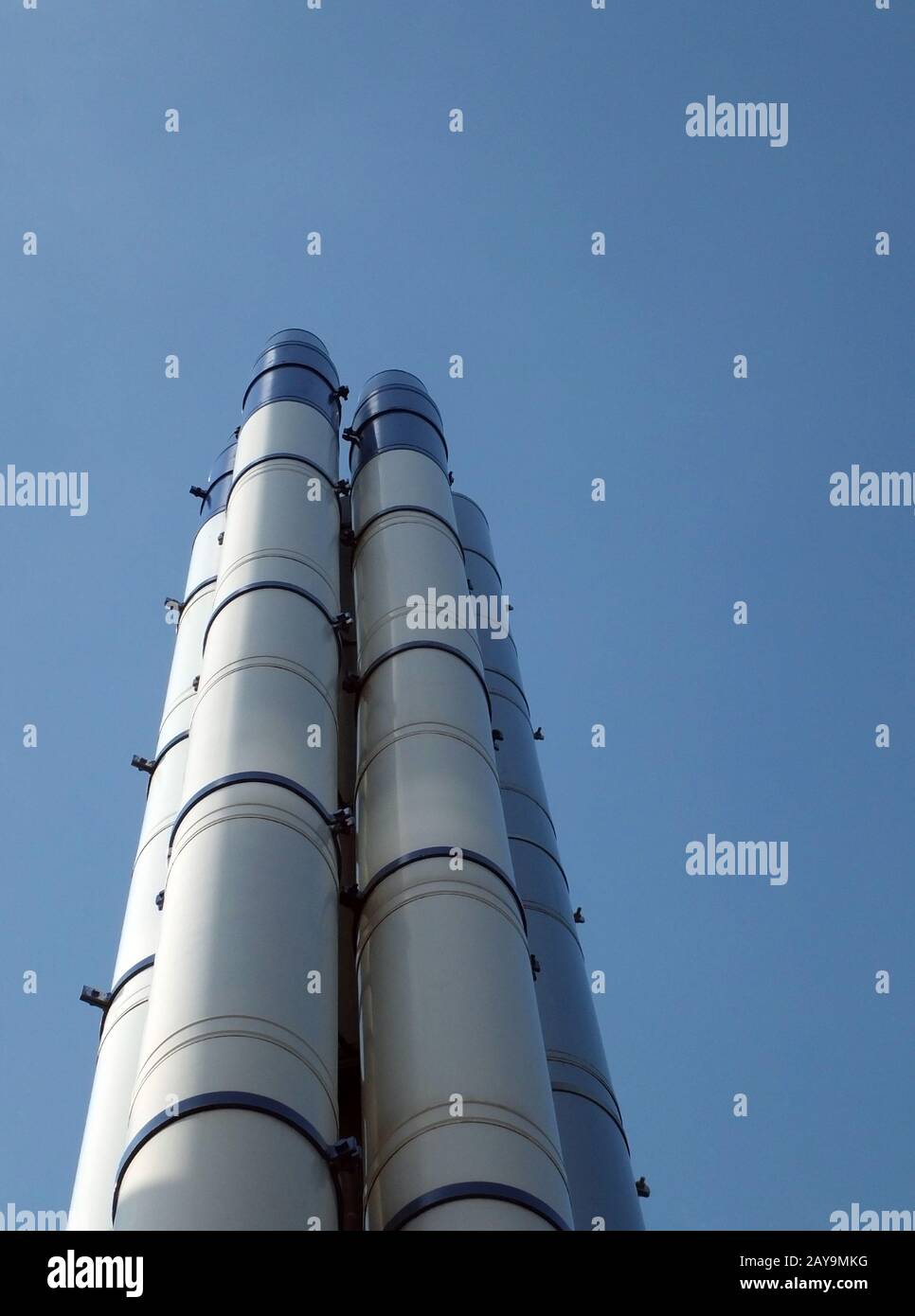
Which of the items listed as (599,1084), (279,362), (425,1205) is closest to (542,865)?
(599,1084)

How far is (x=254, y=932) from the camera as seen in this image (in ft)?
22.9

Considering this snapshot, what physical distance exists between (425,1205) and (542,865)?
18.2 ft

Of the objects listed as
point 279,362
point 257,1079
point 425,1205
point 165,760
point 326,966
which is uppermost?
point 279,362

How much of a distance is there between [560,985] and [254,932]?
4341mm

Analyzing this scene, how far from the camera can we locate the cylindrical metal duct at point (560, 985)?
910 centimetres

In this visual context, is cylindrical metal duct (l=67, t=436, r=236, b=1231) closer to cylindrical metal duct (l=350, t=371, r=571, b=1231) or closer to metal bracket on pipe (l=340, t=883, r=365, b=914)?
metal bracket on pipe (l=340, t=883, r=365, b=914)

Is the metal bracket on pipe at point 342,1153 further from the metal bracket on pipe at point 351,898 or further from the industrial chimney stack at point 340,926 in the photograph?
the metal bracket on pipe at point 351,898

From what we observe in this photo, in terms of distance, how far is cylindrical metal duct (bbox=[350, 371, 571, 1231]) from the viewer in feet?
21.6

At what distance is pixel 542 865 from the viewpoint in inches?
467

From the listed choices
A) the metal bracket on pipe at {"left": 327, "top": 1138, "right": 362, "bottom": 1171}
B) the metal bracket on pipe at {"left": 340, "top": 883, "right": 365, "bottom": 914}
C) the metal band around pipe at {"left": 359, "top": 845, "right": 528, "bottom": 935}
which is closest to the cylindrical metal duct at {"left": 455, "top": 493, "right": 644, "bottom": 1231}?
the metal band around pipe at {"left": 359, "top": 845, "right": 528, "bottom": 935}

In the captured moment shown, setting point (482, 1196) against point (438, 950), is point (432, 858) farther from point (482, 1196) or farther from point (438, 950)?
point (482, 1196)

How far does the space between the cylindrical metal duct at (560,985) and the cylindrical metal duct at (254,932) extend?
2.84 metres
